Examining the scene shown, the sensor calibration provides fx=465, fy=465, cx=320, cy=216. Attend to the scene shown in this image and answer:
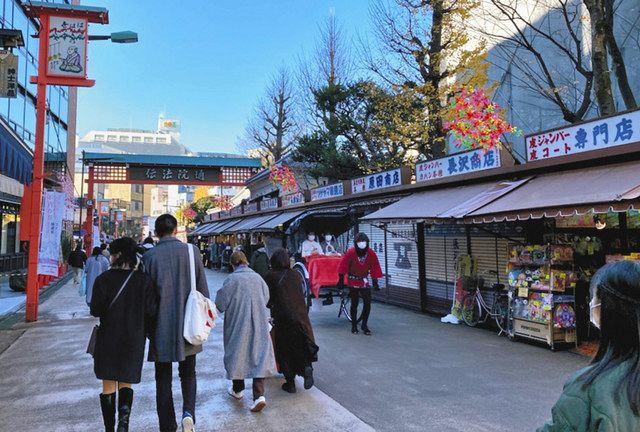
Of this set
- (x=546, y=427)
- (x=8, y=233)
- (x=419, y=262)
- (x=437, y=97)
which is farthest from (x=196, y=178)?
(x=546, y=427)

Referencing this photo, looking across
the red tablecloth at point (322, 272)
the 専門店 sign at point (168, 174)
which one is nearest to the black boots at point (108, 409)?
the red tablecloth at point (322, 272)

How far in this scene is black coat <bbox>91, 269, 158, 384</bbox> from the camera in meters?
3.83

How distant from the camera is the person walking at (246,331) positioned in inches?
195

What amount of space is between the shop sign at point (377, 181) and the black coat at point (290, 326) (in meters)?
6.96

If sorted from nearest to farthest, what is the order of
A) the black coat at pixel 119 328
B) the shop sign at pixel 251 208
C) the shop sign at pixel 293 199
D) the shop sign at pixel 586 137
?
the black coat at pixel 119 328 → the shop sign at pixel 586 137 → the shop sign at pixel 293 199 → the shop sign at pixel 251 208

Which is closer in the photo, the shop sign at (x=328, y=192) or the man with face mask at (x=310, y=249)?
the man with face mask at (x=310, y=249)

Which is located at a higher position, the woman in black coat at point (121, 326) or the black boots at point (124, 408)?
the woman in black coat at point (121, 326)

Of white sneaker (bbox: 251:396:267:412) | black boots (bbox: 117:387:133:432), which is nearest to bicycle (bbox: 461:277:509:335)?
white sneaker (bbox: 251:396:267:412)

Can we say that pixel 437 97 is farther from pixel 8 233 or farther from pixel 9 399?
pixel 8 233

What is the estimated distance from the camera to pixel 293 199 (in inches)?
758

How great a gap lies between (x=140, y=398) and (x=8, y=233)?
20650mm

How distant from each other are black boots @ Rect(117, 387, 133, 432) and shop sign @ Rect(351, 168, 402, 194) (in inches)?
357

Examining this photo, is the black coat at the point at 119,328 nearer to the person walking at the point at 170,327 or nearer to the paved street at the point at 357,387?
the person walking at the point at 170,327

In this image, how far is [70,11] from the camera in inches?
413
